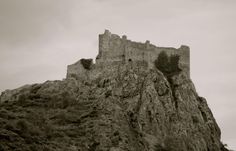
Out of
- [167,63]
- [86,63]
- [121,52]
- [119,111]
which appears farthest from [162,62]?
[119,111]

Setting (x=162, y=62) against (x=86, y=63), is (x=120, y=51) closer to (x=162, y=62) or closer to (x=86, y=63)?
(x=86, y=63)

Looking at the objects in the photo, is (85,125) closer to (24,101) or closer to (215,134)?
(24,101)

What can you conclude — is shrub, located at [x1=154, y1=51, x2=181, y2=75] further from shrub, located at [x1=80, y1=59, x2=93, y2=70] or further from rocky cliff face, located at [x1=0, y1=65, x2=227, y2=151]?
shrub, located at [x1=80, y1=59, x2=93, y2=70]

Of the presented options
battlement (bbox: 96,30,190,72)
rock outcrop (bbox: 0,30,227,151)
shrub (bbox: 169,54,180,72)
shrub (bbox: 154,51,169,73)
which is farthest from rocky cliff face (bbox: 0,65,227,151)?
shrub (bbox: 154,51,169,73)

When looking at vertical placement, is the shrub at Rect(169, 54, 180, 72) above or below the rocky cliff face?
above

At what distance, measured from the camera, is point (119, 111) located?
12088cm

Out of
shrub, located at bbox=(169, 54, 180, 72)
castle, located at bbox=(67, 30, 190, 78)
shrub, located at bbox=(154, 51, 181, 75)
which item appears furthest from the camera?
shrub, located at bbox=(169, 54, 180, 72)

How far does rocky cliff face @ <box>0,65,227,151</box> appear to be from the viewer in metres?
116

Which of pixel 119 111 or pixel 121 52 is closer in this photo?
pixel 119 111

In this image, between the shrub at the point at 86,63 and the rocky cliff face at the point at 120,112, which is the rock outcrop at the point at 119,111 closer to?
the rocky cliff face at the point at 120,112

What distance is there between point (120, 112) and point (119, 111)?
0.23m

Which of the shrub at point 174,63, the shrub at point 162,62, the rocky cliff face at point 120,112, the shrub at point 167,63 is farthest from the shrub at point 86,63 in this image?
the shrub at point 174,63

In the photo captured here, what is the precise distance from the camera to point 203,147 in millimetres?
123688

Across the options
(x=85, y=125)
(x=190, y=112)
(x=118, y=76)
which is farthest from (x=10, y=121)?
(x=190, y=112)
